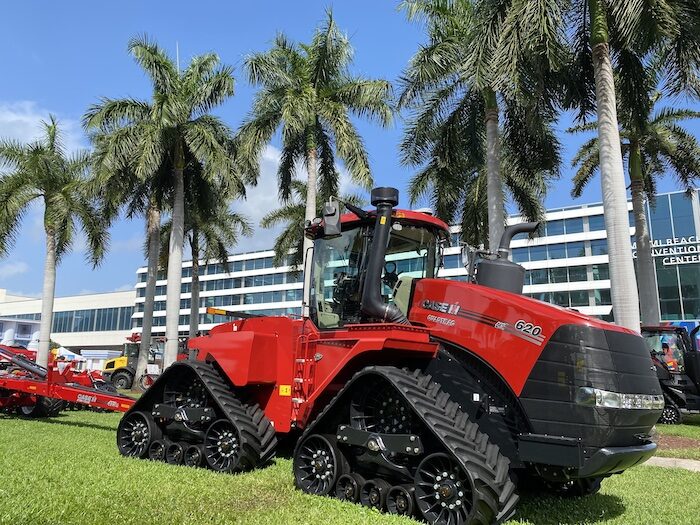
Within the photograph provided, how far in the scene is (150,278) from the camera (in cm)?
2642

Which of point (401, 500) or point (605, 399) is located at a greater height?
point (605, 399)

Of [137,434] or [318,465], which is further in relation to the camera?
[137,434]

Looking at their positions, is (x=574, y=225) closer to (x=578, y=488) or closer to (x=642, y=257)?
(x=642, y=257)

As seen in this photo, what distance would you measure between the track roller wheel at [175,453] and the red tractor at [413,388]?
20 millimetres

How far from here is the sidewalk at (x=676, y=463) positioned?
9.00 m

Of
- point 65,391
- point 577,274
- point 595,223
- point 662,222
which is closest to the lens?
point 65,391

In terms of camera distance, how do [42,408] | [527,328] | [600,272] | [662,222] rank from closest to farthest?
[527,328], [42,408], [662,222], [600,272]

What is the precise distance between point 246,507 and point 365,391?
1538mm

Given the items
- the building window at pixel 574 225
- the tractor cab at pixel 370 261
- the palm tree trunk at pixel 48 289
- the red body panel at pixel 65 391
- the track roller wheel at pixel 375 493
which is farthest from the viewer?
the building window at pixel 574 225

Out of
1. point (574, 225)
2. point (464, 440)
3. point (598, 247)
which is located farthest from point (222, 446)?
point (574, 225)

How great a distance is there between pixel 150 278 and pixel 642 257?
2053 centimetres

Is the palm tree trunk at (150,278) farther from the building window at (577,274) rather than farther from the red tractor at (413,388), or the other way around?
the building window at (577,274)

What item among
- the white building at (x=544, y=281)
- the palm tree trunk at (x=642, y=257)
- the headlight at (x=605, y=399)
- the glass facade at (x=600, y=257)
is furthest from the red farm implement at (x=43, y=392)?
the glass facade at (x=600, y=257)

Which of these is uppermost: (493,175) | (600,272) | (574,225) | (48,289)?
(574,225)
